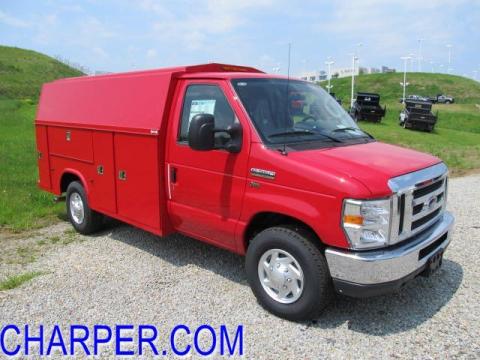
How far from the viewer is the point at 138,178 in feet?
17.6

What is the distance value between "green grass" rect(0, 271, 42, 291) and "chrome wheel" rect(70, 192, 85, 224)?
1557 millimetres

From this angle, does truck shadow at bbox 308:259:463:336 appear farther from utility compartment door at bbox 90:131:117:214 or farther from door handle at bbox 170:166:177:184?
utility compartment door at bbox 90:131:117:214

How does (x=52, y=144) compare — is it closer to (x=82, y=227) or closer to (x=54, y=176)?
(x=54, y=176)

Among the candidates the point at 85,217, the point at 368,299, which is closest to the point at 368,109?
the point at 85,217

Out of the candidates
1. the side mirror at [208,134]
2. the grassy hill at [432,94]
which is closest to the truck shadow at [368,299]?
the side mirror at [208,134]

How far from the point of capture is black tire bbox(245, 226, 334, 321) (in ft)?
12.5

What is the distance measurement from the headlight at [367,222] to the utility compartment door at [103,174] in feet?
11.3

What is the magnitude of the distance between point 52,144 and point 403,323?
230 inches

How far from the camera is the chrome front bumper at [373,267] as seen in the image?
3.57 m

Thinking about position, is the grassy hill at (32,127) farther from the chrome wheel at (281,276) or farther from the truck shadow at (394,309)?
the truck shadow at (394,309)

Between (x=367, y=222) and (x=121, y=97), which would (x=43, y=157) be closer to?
(x=121, y=97)

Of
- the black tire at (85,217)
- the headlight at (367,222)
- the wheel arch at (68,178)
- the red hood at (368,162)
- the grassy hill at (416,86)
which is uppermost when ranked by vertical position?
the grassy hill at (416,86)

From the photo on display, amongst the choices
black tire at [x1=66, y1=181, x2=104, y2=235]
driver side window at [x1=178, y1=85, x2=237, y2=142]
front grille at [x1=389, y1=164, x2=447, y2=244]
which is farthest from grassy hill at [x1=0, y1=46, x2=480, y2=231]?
front grille at [x1=389, y1=164, x2=447, y2=244]

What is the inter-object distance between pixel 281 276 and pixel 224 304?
Answer: 0.76 meters
